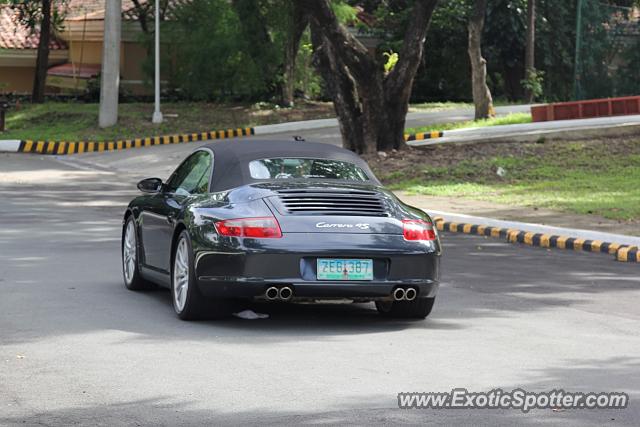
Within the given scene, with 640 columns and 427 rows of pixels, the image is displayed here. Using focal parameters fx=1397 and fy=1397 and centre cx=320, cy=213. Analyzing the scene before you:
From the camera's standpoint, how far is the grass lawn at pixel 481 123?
35.6 metres

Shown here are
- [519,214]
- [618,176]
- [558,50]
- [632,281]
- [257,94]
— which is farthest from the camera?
[558,50]

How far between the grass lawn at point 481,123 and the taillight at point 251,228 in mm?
25168

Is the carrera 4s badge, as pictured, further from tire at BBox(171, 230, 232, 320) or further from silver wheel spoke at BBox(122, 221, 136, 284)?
silver wheel spoke at BBox(122, 221, 136, 284)

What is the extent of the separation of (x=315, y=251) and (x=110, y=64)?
3204cm

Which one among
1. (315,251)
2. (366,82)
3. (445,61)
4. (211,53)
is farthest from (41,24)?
(315,251)

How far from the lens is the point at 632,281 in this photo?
14758mm

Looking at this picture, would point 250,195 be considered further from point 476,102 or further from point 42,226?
point 476,102

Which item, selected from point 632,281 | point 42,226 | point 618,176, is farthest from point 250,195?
point 618,176

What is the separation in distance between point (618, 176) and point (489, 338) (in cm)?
1727

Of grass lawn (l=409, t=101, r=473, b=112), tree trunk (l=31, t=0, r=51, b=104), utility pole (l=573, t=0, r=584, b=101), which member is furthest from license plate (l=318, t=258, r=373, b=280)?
tree trunk (l=31, t=0, r=51, b=104)

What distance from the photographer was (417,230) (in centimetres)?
1084

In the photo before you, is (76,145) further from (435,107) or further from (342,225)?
(342,225)

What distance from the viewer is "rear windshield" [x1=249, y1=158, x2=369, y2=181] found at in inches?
456

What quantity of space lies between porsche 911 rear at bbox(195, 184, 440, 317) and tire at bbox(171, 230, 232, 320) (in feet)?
0.53
